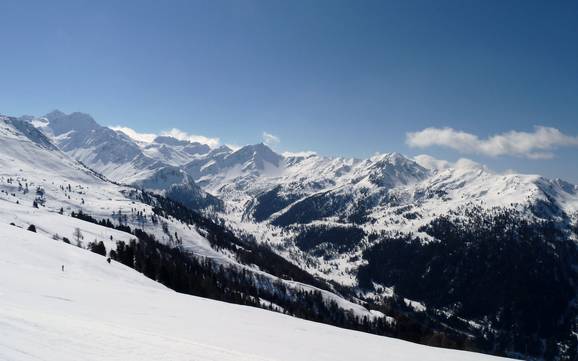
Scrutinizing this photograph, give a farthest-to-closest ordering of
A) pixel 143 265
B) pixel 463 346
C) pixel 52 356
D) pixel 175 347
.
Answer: pixel 463 346 → pixel 143 265 → pixel 175 347 → pixel 52 356

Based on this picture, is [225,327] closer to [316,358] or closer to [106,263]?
[316,358]

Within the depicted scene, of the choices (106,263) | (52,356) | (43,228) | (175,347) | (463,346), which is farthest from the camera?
(43,228)

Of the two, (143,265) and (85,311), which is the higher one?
(85,311)

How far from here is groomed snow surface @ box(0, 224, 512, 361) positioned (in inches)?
598

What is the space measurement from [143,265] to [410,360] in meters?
102

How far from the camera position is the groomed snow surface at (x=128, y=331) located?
49.8 ft

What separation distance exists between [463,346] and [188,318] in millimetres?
130370

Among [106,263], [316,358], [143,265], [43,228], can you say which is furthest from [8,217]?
[316,358]

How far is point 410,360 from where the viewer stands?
108 feet

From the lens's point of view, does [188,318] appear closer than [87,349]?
No

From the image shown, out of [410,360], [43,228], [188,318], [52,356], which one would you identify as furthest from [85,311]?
[43,228]

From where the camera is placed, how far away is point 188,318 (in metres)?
33.5

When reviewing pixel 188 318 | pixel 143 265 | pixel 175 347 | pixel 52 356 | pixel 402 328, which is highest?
pixel 52 356

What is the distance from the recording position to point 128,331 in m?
21.4
